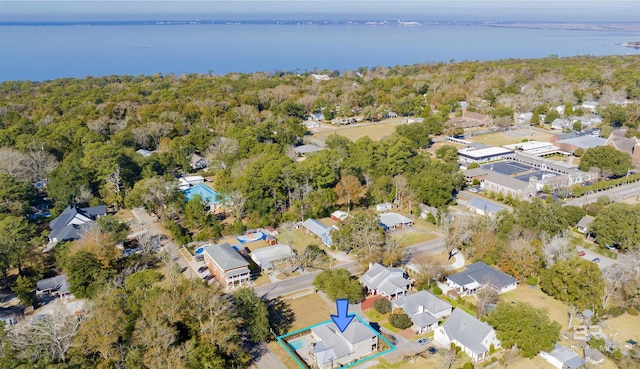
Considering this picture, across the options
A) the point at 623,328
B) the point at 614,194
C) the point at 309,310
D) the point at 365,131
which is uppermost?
the point at 623,328

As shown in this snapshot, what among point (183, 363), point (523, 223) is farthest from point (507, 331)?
point (183, 363)

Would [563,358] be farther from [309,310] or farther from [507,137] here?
[507,137]

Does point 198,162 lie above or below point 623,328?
below

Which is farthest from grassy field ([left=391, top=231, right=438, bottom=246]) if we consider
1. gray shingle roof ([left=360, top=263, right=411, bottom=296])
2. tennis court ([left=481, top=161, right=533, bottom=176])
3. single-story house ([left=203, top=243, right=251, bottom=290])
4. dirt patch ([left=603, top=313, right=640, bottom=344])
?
tennis court ([left=481, top=161, right=533, bottom=176])

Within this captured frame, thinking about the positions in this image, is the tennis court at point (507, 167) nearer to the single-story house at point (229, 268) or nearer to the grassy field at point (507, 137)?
the grassy field at point (507, 137)

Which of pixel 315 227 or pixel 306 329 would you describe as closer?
pixel 306 329

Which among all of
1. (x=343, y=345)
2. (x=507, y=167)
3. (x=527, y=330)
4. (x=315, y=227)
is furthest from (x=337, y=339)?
(x=507, y=167)

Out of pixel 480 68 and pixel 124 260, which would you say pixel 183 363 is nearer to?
pixel 124 260

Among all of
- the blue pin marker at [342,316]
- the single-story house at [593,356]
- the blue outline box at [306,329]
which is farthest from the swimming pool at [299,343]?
the single-story house at [593,356]
